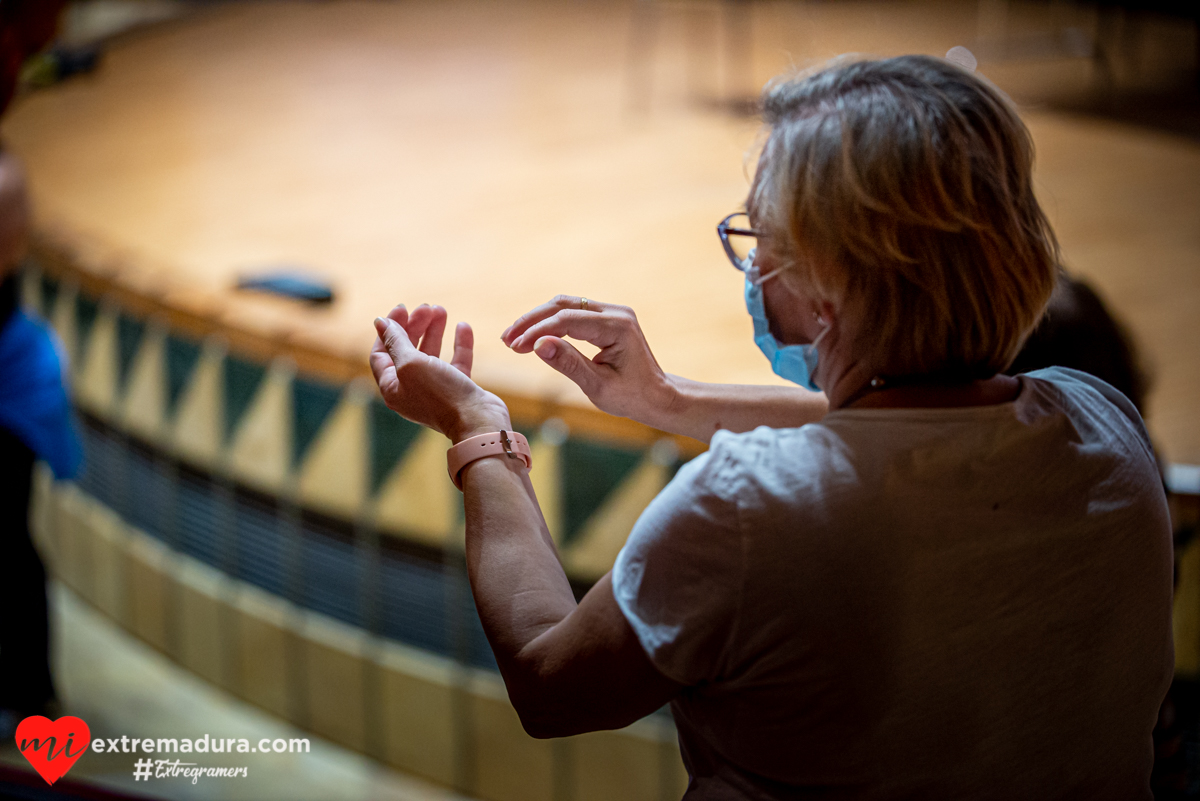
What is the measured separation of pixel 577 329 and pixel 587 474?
1007 mm

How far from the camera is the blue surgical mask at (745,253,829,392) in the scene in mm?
753

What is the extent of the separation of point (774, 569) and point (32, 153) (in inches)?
141

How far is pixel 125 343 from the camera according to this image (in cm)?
240

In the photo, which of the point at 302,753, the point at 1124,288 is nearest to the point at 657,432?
the point at 302,753

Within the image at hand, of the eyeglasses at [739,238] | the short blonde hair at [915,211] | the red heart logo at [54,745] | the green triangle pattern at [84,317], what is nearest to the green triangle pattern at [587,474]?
the red heart logo at [54,745]

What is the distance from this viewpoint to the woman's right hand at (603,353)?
82 centimetres

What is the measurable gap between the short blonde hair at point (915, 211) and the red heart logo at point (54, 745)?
946 millimetres

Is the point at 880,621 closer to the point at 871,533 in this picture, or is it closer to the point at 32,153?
the point at 871,533

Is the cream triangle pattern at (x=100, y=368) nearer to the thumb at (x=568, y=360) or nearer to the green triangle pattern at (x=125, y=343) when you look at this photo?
the green triangle pattern at (x=125, y=343)

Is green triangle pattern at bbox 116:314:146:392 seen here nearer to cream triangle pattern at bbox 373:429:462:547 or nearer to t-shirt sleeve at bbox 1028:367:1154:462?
cream triangle pattern at bbox 373:429:462:547

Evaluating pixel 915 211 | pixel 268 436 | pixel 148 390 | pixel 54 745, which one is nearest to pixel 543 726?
pixel 915 211

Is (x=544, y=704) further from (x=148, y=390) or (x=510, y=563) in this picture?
(x=148, y=390)

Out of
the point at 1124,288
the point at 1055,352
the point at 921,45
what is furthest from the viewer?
the point at 921,45

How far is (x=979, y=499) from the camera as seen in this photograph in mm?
647
